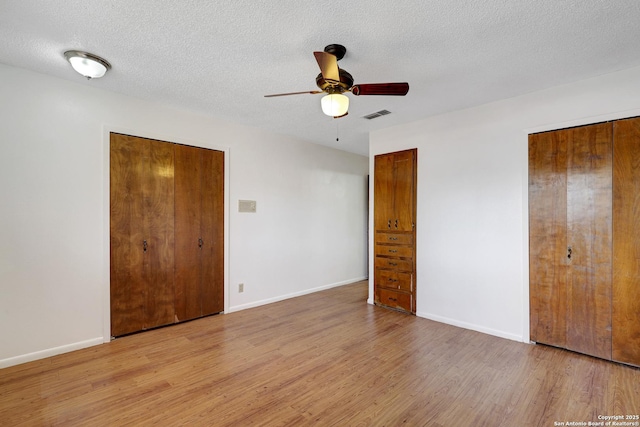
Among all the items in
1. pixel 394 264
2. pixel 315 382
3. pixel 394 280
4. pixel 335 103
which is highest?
pixel 335 103

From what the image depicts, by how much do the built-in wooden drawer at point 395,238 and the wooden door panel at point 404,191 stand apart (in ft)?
0.30

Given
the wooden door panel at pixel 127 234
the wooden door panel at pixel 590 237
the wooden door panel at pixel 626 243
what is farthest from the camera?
the wooden door panel at pixel 127 234

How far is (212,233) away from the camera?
12.8ft

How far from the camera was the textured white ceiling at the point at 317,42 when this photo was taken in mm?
1845

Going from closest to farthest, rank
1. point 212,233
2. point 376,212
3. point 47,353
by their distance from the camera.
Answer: point 47,353 → point 212,233 → point 376,212

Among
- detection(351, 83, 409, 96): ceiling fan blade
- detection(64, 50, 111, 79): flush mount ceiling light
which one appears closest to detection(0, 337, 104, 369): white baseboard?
detection(64, 50, 111, 79): flush mount ceiling light

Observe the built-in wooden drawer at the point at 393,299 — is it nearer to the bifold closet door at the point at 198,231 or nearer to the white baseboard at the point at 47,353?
the bifold closet door at the point at 198,231

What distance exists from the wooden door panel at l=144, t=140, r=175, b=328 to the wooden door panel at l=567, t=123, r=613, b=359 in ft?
14.4

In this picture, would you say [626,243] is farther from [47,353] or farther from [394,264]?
[47,353]

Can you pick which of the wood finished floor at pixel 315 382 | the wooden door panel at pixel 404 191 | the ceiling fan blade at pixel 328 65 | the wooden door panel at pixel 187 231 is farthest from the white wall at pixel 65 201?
the ceiling fan blade at pixel 328 65

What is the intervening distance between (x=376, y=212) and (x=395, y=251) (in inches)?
26.0

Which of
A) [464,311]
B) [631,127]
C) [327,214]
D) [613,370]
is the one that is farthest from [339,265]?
[631,127]

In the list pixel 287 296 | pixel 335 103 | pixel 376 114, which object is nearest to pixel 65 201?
pixel 335 103

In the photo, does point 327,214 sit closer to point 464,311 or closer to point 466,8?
point 464,311
